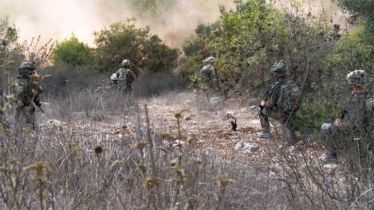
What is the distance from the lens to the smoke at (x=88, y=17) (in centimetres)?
4409

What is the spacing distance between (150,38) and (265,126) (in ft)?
40.6

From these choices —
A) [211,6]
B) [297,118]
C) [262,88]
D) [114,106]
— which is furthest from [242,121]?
[211,6]

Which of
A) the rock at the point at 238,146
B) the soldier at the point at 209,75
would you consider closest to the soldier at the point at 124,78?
the soldier at the point at 209,75

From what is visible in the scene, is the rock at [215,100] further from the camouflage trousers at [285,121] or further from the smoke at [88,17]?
the smoke at [88,17]

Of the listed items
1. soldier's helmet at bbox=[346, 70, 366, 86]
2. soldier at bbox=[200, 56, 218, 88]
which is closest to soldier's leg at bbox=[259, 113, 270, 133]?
soldier's helmet at bbox=[346, 70, 366, 86]

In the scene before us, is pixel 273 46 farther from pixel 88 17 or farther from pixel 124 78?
pixel 88 17

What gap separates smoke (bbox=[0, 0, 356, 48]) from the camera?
44.1m

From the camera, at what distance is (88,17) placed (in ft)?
152

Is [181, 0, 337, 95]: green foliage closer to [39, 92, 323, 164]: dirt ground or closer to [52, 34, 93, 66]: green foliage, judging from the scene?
[39, 92, 323, 164]: dirt ground

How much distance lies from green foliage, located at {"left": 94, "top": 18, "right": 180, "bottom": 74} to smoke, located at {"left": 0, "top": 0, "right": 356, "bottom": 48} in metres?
24.1

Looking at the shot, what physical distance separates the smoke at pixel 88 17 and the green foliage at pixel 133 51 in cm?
2409

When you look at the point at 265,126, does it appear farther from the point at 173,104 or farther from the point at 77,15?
the point at 77,15

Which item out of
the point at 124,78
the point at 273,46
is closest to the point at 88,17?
the point at 124,78

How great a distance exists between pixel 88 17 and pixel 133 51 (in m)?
30.1
